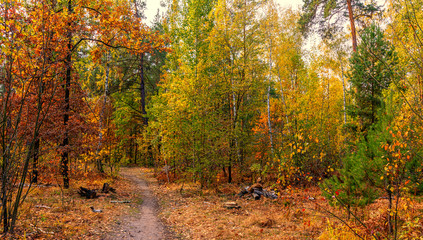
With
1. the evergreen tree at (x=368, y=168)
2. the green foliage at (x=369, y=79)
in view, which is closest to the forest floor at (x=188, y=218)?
the evergreen tree at (x=368, y=168)

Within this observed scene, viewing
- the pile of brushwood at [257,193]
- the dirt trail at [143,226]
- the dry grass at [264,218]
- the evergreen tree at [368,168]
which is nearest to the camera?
the evergreen tree at [368,168]

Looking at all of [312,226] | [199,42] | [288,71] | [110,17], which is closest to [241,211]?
[312,226]

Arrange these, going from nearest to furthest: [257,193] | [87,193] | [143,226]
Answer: [143,226] < [87,193] < [257,193]

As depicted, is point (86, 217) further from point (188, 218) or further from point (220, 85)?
Answer: point (220, 85)

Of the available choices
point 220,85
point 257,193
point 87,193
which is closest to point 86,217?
point 87,193

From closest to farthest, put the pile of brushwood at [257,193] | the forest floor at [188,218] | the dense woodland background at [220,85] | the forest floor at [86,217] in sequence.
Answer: the forest floor at [188,218]
the forest floor at [86,217]
the dense woodland background at [220,85]
the pile of brushwood at [257,193]

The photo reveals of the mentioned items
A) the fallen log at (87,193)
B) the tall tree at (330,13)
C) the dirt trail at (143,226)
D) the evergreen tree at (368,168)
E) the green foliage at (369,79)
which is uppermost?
the tall tree at (330,13)

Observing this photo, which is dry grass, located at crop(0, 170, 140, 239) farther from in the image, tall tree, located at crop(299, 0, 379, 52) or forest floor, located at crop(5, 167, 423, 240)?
tall tree, located at crop(299, 0, 379, 52)

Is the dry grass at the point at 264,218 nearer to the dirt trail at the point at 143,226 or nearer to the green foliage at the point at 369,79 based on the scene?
the dirt trail at the point at 143,226

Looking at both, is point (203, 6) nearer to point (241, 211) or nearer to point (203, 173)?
point (203, 173)

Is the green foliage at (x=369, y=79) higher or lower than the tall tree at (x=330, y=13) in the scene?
lower

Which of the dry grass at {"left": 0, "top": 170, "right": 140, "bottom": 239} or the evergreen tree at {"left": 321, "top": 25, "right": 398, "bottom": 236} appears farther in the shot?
the dry grass at {"left": 0, "top": 170, "right": 140, "bottom": 239}

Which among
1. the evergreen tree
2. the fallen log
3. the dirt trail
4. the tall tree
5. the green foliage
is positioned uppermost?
the tall tree

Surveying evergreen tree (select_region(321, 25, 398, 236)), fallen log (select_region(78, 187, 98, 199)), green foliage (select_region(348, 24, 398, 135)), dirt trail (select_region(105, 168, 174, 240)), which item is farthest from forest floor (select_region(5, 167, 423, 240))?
green foliage (select_region(348, 24, 398, 135))
